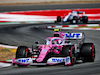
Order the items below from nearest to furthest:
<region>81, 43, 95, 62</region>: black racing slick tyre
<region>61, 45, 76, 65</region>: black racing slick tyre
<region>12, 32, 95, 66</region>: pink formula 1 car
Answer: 1. <region>12, 32, 95, 66</region>: pink formula 1 car
2. <region>61, 45, 76, 65</region>: black racing slick tyre
3. <region>81, 43, 95, 62</region>: black racing slick tyre

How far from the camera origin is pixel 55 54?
10.5 meters

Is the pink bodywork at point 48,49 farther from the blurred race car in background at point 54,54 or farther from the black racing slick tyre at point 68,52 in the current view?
the black racing slick tyre at point 68,52

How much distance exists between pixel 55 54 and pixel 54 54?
0.09 metres

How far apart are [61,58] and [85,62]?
A: 4.20 feet

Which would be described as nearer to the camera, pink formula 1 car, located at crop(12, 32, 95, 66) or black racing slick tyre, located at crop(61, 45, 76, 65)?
pink formula 1 car, located at crop(12, 32, 95, 66)

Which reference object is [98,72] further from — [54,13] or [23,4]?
[23,4]

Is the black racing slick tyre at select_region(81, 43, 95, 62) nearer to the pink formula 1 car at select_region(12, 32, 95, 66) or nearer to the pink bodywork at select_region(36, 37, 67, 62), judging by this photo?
the pink formula 1 car at select_region(12, 32, 95, 66)

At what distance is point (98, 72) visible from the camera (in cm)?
886

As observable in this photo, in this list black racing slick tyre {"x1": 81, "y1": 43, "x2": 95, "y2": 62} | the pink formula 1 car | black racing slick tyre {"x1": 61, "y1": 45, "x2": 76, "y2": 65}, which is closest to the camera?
the pink formula 1 car

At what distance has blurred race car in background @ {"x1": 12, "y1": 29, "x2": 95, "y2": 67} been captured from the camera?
9773 mm

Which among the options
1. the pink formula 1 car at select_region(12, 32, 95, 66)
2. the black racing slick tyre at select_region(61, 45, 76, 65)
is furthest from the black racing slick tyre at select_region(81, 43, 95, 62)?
the black racing slick tyre at select_region(61, 45, 76, 65)

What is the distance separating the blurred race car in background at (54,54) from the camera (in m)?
9.77

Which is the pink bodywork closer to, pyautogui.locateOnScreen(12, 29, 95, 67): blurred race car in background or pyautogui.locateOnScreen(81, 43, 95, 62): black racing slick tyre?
pyautogui.locateOnScreen(12, 29, 95, 67): blurred race car in background

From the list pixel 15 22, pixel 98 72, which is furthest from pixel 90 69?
pixel 15 22
